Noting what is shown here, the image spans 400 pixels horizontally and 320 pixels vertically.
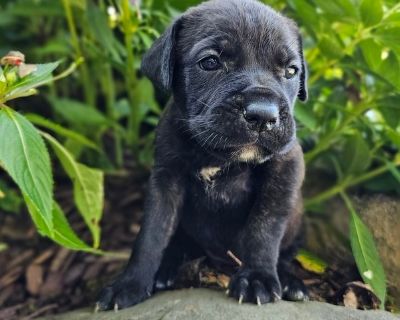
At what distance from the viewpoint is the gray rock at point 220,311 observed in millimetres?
2785

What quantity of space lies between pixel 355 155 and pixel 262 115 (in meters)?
1.27

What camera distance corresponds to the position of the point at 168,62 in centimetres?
309

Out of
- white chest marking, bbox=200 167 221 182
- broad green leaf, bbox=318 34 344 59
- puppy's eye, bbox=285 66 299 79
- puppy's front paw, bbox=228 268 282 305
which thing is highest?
puppy's eye, bbox=285 66 299 79

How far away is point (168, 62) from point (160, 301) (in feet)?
3.38

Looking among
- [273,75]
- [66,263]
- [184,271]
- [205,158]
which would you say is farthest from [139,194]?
[273,75]

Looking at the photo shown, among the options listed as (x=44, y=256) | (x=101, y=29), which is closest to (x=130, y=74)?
(x=101, y=29)

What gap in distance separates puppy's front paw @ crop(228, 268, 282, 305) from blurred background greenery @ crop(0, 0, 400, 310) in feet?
2.93

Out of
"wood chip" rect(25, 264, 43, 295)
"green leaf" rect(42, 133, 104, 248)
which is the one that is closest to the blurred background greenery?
"green leaf" rect(42, 133, 104, 248)

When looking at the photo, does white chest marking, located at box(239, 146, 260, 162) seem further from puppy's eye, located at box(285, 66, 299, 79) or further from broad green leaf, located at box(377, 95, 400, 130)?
broad green leaf, located at box(377, 95, 400, 130)

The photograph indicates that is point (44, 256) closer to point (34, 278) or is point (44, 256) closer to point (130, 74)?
point (34, 278)

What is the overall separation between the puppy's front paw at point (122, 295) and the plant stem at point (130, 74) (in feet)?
4.13

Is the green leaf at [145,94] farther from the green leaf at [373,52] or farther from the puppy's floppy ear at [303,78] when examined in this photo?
the green leaf at [373,52]

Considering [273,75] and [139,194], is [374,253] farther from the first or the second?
[139,194]

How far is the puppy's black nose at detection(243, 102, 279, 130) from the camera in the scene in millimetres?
2721
